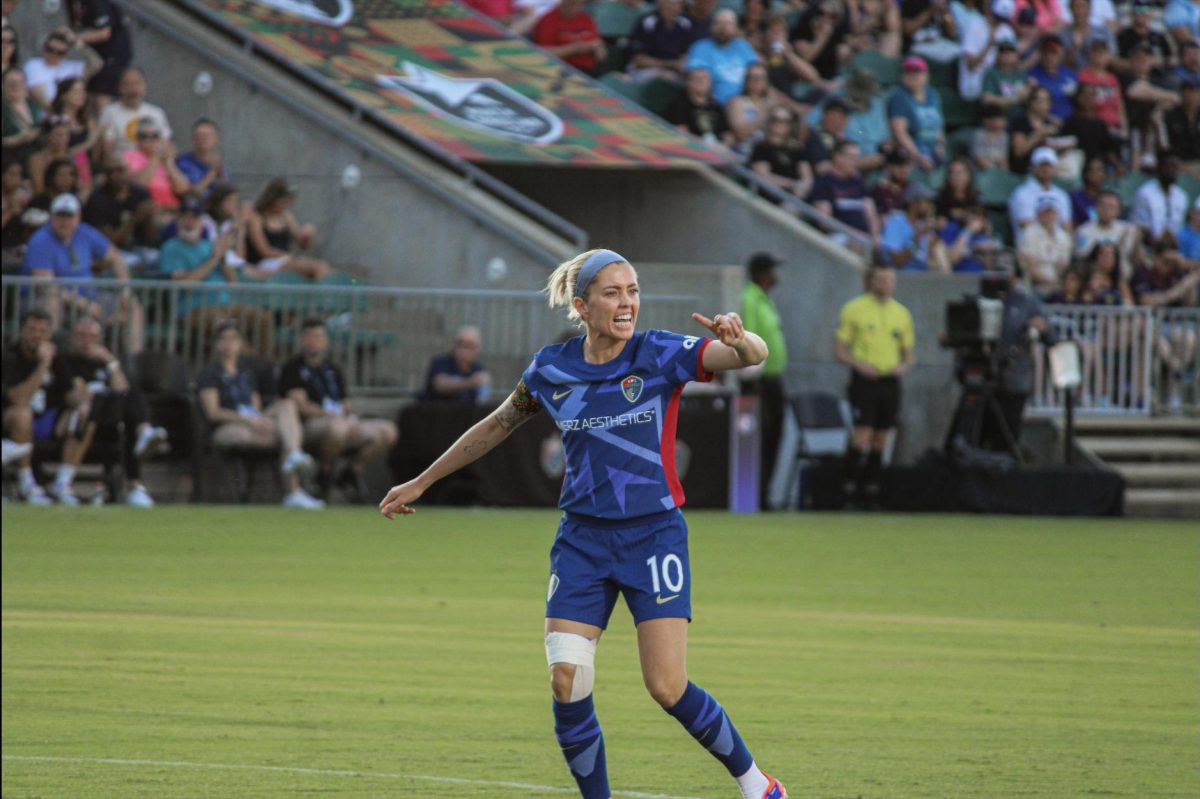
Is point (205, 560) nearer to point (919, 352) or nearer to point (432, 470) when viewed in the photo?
point (432, 470)

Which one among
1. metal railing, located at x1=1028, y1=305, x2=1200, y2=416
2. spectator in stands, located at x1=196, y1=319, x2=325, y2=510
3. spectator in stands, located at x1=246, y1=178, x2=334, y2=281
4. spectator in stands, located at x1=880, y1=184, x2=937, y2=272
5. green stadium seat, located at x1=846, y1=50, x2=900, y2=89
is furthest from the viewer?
green stadium seat, located at x1=846, y1=50, x2=900, y2=89

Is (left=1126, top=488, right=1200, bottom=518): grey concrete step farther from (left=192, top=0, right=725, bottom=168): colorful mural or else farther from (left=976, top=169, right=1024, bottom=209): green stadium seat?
(left=192, top=0, right=725, bottom=168): colorful mural

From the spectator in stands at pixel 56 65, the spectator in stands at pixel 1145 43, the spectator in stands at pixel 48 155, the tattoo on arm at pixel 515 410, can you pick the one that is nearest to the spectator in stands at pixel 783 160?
the spectator in stands at pixel 1145 43

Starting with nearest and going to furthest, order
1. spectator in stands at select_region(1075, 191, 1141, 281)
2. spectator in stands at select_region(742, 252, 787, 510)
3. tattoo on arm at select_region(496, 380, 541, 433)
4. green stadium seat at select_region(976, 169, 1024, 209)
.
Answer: tattoo on arm at select_region(496, 380, 541, 433)
spectator in stands at select_region(742, 252, 787, 510)
spectator in stands at select_region(1075, 191, 1141, 281)
green stadium seat at select_region(976, 169, 1024, 209)

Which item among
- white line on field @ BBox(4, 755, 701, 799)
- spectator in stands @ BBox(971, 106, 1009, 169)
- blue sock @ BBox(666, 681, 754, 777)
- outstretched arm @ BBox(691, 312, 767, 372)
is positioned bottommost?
white line on field @ BBox(4, 755, 701, 799)

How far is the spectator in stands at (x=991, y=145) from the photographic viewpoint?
88.1 feet

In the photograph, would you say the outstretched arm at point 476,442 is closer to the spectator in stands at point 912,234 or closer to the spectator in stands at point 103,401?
the spectator in stands at point 103,401

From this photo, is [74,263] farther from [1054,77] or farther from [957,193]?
[1054,77]

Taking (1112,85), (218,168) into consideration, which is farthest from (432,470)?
(1112,85)

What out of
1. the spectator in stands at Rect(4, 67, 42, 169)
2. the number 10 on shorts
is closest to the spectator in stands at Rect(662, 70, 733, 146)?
the spectator in stands at Rect(4, 67, 42, 169)

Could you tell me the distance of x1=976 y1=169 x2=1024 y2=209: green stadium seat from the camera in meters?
26.6

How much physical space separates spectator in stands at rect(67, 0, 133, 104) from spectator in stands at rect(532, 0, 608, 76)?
5.89 metres

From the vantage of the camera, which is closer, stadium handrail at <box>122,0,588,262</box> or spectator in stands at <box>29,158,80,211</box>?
spectator in stands at <box>29,158,80,211</box>

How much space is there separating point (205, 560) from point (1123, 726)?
802 centimetres
